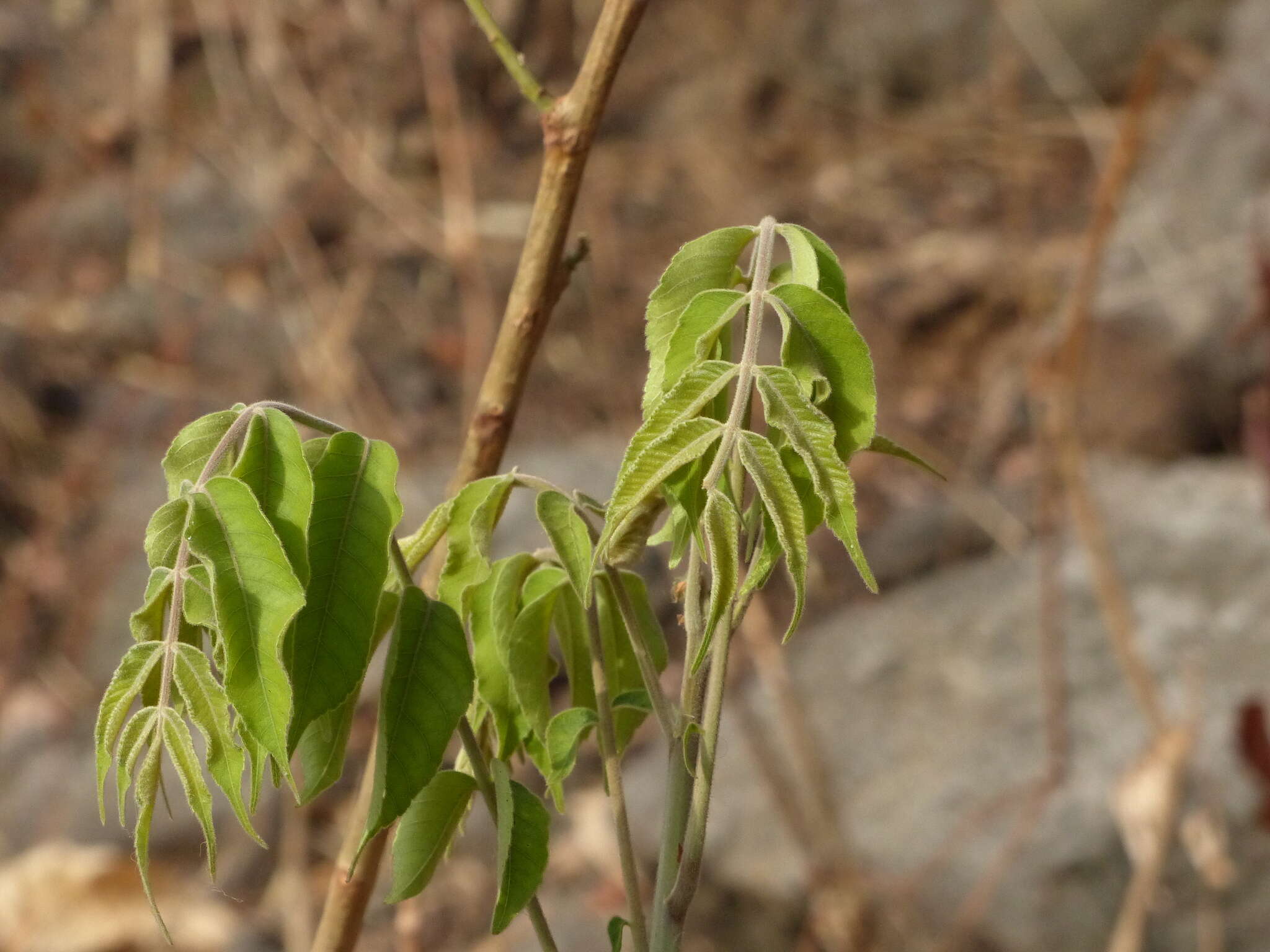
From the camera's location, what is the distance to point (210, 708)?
0.56 meters

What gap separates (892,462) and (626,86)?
248cm

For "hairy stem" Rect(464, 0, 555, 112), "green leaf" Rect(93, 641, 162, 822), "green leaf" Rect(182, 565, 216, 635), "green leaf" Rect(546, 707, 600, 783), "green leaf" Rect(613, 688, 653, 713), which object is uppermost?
"hairy stem" Rect(464, 0, 555, 112)

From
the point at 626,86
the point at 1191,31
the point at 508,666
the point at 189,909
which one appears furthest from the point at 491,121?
the point at 508,666

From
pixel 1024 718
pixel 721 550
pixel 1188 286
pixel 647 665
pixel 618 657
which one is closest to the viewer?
pixel 721 550

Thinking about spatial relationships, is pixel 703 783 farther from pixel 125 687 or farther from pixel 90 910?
pixel 90 910

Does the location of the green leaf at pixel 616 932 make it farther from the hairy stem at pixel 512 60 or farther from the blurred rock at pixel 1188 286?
the blurred rock at pixel 1188 286

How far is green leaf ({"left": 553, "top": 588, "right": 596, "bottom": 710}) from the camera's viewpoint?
717 mm

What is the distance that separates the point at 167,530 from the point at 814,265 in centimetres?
32

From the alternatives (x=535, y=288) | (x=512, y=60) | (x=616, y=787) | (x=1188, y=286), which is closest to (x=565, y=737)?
(x=616, y=787)

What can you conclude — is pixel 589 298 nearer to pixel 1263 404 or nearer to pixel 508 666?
A: pixel 1263 404

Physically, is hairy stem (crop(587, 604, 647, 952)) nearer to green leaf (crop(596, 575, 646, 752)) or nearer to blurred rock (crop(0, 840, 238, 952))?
green leaf (crop(596, 575, 646, 752))

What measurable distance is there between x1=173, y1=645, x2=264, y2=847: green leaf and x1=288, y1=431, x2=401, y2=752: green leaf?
3 cm

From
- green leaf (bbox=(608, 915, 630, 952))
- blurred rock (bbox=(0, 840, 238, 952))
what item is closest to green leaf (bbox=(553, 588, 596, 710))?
green leaf (bbox=(608, 915, 630, 952))

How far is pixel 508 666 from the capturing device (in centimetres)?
65
